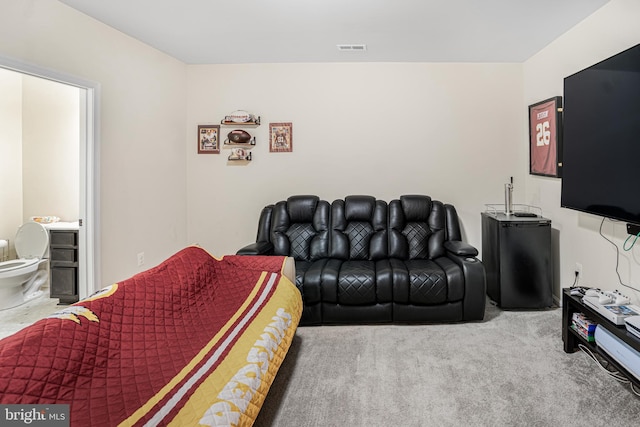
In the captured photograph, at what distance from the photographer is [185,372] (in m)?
1.37

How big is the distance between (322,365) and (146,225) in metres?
2.35

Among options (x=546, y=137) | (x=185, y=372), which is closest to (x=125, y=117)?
(x=185, y=372)

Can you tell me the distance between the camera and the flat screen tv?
2.01m

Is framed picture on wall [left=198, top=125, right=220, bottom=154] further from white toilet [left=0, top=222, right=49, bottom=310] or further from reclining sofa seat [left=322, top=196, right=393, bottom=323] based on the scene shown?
white toilet [left=0, top=222, right=49, bottom=310]

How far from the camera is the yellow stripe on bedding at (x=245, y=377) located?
119 centimetres

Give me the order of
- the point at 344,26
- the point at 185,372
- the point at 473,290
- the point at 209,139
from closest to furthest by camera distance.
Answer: the point at 185,372, the point at 473,290, the point at 344,26, the point at 209,139

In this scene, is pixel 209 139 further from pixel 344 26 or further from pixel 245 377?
pixel 245 377

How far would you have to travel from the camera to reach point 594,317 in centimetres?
213

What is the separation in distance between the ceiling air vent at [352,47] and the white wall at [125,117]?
6.22ft

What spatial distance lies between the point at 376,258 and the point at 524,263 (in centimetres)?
135

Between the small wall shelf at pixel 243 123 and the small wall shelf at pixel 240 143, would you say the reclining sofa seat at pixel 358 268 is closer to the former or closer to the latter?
the small wall shelf at pixel 240 143

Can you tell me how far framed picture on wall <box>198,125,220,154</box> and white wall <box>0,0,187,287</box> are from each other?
21 centimetres

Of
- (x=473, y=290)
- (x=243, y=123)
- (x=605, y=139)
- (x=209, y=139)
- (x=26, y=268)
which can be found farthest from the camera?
(x=209, y=139)

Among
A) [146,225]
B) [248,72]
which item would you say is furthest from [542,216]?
[146,225]
